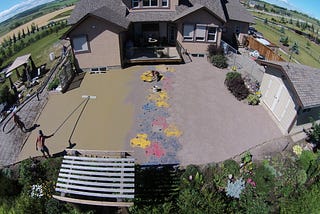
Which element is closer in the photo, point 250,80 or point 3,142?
point 3,142

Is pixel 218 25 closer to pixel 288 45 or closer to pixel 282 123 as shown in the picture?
pixel 282 123

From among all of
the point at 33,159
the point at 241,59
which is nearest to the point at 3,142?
the point at 33,159

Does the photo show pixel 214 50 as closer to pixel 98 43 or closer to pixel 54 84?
pixel 98 43

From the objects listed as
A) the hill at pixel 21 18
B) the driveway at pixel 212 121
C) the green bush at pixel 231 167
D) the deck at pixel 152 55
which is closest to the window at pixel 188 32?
the deck at pixel 152 55

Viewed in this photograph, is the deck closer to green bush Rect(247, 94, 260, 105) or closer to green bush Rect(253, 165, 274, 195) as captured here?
green bush Rect(247, 94, 260, 105)

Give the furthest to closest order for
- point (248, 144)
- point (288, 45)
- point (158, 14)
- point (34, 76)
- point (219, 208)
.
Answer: point (288, 45), point (34, 76), point (158, 14), point (248, 144), point (219, 208)

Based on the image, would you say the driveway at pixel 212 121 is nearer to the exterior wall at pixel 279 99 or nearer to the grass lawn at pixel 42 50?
the exterior wall at pixel 279 99

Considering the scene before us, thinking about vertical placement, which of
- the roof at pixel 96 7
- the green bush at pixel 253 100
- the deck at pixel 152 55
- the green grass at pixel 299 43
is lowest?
the green grass at pixel 299 43
